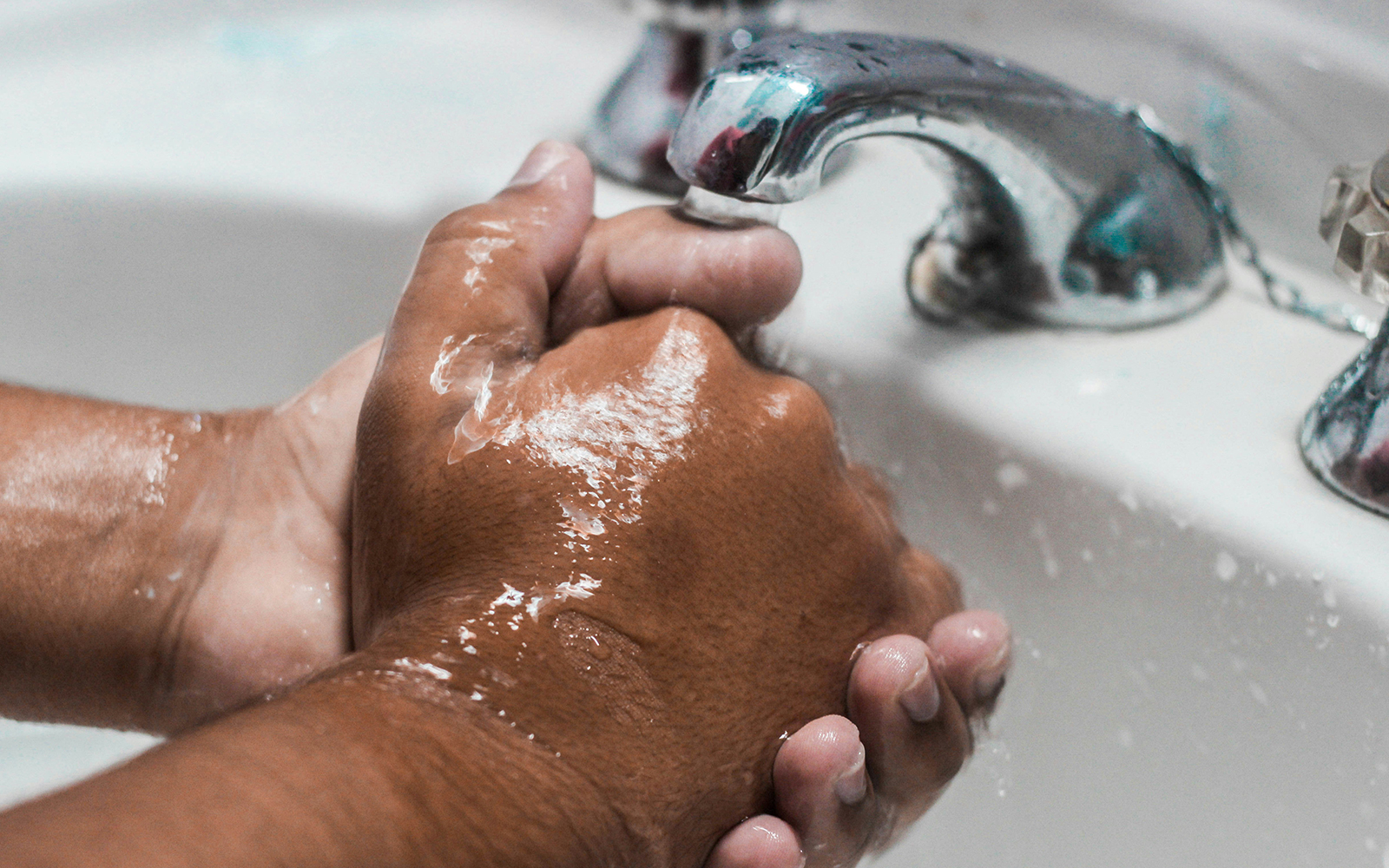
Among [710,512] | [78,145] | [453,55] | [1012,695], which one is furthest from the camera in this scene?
[453,55]

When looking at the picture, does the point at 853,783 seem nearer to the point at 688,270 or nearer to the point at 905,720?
the point at 905,720

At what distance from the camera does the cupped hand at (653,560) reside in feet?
1.20

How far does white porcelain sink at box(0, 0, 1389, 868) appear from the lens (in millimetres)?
458

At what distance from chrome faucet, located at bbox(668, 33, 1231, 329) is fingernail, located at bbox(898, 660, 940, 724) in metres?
0.16

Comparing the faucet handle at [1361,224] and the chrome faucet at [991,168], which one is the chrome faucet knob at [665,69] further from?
the faucet handle at [1361,224]

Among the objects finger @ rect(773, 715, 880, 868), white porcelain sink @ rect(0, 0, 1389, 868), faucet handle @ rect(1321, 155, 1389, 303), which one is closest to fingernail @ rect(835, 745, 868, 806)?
finger @ rect(773, 715, 880, 868)

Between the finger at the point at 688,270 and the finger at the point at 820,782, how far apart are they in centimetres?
14

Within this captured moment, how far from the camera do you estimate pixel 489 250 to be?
1.46 feet

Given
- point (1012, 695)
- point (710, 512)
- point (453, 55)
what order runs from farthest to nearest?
point (453, 55) → point (1012, 695) → point (710, 512)

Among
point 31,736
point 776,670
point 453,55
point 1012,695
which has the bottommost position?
point 31,736

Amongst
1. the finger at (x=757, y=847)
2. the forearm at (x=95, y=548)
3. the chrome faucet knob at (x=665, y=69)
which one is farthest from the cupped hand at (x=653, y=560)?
the chrome faucet knob at (x=665, y=69)

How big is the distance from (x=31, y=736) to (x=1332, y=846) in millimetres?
690

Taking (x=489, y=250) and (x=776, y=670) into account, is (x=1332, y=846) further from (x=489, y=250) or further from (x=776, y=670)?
(x=489, y=250)

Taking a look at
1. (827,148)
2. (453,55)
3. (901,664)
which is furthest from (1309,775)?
(453,55)
